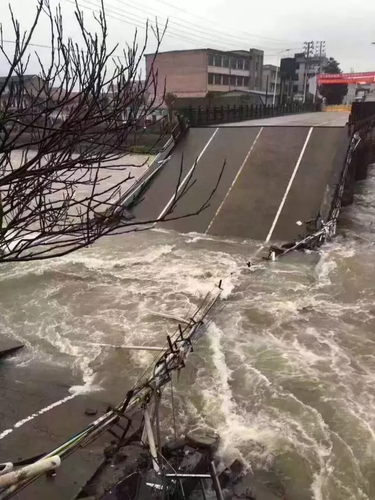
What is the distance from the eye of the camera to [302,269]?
11.9 meters

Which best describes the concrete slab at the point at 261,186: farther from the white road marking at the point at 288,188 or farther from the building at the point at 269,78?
the building at the point at 269,78

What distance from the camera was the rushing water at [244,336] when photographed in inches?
242

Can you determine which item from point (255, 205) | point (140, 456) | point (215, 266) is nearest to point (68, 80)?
point (140, 456)

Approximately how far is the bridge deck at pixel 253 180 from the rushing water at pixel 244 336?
3.48ft

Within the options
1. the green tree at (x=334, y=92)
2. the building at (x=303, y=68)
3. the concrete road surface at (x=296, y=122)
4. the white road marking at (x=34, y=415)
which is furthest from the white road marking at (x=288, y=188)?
the building at (x=303, y=68)

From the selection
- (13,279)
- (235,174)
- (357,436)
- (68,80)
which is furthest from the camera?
(235,174)

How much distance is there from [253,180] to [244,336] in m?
8.21

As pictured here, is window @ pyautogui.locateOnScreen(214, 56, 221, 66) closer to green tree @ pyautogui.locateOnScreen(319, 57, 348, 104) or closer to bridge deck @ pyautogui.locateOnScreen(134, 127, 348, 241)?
green tree @ pyautogui.locateOnScreen(319, 57, 348, 104)

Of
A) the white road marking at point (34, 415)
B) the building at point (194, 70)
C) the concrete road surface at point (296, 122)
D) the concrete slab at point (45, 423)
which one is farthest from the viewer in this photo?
the building at point (194, 70)

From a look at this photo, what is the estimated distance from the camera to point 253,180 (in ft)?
52.4

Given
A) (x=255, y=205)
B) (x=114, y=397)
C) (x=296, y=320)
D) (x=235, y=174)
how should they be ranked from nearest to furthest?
1. (x=114, y=397)
2. (x=296, y=320)
3. (x=255, y=205)
4. (x=235, y=174)

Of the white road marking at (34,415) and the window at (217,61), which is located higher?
the window at (217,61)

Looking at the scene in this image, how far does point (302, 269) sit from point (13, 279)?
7236 millimetres

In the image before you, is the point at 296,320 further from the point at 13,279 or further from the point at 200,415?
the point at 13,279
